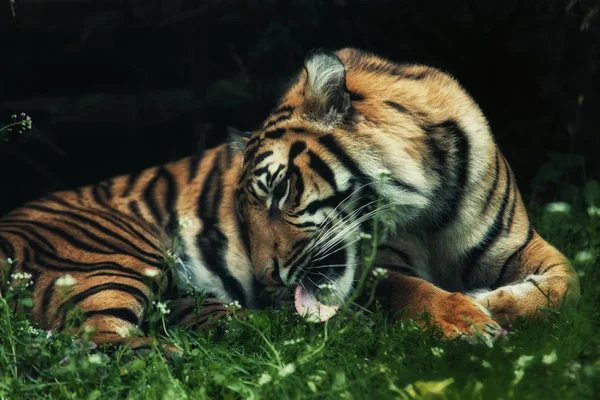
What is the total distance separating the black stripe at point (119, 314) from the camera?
364 cm

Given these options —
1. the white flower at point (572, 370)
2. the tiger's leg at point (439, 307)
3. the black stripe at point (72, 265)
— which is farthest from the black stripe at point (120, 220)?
the white flower at point (572, 370)

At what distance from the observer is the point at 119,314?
3.68 metres

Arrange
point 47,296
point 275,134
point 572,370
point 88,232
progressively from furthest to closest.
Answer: point 88,232
point 275,134
point 47,296
point 572,370

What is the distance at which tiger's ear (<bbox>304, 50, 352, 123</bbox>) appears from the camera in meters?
3.66

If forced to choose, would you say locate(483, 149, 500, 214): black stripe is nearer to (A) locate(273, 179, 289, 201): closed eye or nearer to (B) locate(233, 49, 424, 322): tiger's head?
(B) locate(233, 49, 424, 322): tiger's head

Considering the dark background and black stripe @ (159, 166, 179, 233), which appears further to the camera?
the dark background

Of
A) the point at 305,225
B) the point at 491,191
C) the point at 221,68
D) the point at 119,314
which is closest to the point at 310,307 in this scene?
the point at 305,225

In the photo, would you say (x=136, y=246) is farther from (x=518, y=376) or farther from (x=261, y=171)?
(x=518, y=376)

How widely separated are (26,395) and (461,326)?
63.9 inches

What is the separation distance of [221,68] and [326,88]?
251 centimetres

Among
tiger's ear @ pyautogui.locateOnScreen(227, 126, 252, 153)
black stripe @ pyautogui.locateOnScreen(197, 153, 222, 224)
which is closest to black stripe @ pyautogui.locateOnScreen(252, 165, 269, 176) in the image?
tiger's ear @ pyautogui.locateOnScreen(227, 126, 252, 153)

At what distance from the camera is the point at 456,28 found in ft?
19.4

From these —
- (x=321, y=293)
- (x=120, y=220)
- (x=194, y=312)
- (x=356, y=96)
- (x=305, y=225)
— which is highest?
(x=356, y=96)

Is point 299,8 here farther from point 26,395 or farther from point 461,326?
point 26,395
